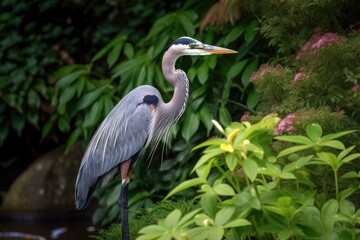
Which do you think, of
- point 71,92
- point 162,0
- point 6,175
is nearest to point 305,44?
point 71,92

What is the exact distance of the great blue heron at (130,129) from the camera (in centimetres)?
407

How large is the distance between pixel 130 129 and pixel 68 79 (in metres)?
1.79

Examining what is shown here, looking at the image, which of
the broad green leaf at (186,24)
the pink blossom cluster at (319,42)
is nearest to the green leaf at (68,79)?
the broad green leaf at (186,24)

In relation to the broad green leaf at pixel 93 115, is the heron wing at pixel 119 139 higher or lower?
higher

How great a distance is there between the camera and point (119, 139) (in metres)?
4.20

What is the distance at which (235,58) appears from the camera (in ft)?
17.7

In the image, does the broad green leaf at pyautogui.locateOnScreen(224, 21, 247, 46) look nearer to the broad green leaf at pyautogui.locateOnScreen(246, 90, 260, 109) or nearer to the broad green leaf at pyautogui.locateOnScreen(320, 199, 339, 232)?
the broad green leaf at pyautogui.locateOnScreen(246, 90, 260, 109)

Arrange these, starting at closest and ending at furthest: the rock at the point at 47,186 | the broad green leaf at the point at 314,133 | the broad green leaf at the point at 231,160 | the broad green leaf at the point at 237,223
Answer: the broad green leaf at the point at 237,223, the broad green leaf at the point at 231,160, the broad green leaf at the point at 314,133, the rock at the point at 47,186

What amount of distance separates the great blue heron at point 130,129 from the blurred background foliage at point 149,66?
0.38 metres

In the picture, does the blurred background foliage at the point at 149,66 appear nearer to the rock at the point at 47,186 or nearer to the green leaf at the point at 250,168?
the rock at the point at 47,186

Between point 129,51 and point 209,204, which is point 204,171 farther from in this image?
point 129,51

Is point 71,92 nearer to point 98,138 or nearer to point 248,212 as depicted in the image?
point 98,138

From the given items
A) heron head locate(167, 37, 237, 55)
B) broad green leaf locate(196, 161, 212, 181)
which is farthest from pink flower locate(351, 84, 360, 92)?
broad green leaf locate(196, 161, 212, 181)

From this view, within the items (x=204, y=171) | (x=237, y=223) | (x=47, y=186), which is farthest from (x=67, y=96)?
(x=237, y=223)
